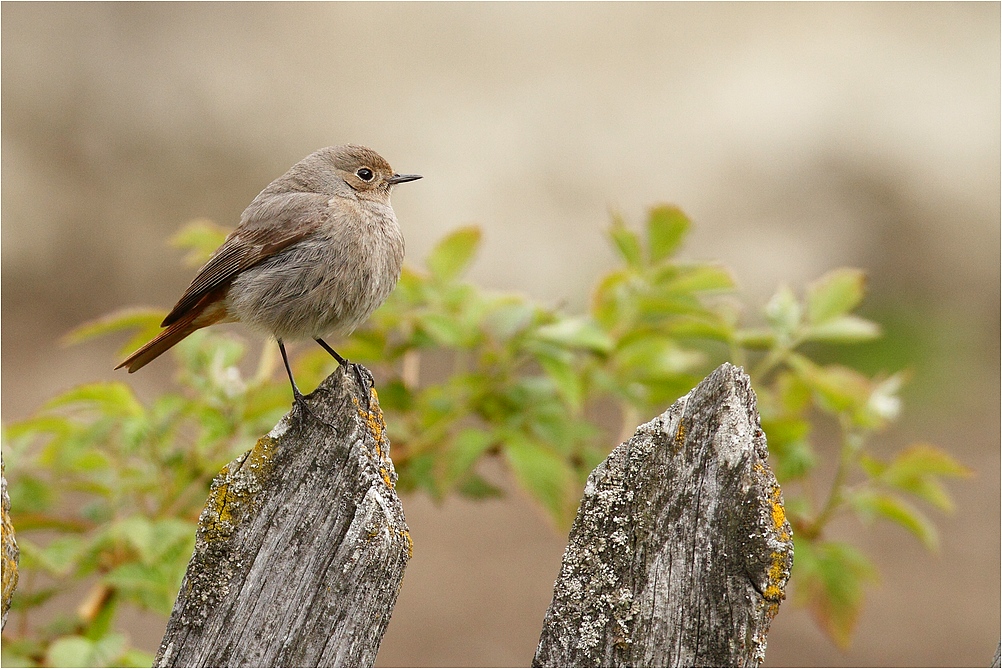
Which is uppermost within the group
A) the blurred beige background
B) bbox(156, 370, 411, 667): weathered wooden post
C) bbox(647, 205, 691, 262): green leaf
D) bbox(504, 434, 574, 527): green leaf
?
the blurred beige background

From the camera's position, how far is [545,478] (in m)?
2.98

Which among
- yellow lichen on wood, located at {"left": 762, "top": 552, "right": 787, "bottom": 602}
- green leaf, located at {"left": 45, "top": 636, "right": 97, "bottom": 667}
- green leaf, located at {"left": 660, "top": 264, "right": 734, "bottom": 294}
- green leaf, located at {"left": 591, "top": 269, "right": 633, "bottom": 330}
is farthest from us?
green leaf, located at {"left": 591, "top": 269, "right": 633, "bottom": 330}

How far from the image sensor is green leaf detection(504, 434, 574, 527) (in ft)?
9.67

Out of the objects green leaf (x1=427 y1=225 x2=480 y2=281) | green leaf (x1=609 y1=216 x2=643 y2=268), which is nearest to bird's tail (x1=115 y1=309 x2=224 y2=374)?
green leaf (x1=427 y1=225 x2=480 y2=281)

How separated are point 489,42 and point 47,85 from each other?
4.16 m

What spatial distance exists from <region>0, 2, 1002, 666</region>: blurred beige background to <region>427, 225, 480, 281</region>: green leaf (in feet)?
16.4

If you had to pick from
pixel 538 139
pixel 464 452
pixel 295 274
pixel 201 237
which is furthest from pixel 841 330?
pixel 538 139

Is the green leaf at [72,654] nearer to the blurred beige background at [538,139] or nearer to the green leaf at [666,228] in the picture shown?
the green leaf at [666,228]

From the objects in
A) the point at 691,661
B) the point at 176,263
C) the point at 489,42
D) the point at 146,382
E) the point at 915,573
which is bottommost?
the point at 691,661

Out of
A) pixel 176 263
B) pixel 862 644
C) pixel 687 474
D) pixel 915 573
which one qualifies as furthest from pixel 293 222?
pixel 176 263

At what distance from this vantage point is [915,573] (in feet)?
20.1

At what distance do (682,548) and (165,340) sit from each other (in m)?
1.72

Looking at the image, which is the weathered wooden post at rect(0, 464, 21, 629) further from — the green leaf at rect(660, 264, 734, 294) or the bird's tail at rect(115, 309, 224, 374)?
the green leaf at rect(660, 264, 734, 294)

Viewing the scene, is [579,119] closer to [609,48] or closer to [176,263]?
[609,48]
